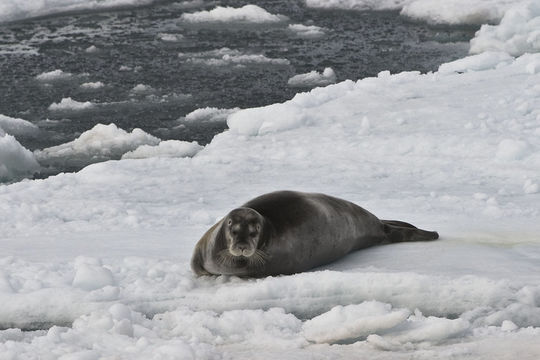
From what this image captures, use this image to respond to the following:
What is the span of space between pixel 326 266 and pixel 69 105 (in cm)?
826

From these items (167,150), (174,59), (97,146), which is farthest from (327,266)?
(174,59)

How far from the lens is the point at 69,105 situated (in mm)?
12266

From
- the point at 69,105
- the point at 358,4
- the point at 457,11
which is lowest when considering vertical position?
the point at 69,105

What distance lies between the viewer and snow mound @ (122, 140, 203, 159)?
9734 mm

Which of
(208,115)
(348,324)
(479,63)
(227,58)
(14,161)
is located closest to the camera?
(348,324)

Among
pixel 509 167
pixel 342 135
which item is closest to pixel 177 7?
pixel 342 135

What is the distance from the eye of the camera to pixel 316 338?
3.46 m

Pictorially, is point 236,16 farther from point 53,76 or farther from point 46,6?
point 53,76

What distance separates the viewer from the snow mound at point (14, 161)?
30.7 feet

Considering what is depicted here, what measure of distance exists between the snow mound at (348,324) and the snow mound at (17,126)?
26.7ft

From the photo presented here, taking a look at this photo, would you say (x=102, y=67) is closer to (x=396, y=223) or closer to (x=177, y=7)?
(x=177, y=7)

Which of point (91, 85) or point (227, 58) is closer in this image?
point (91, 85)

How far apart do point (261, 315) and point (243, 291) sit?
0.26 meters

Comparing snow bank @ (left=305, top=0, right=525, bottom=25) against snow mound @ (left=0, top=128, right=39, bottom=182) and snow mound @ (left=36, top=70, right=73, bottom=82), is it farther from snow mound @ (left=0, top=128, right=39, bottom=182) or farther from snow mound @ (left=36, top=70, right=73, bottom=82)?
snow mound @ (left=0, top=128, right=39, bottom=182)
